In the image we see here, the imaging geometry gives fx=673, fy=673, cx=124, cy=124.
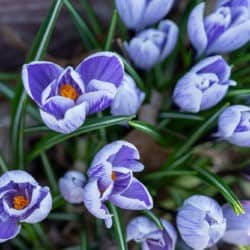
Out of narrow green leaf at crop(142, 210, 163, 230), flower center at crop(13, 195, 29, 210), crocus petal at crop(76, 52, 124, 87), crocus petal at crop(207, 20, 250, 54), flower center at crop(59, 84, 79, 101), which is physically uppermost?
crocus petal at crop(76, 52, 124, 87)

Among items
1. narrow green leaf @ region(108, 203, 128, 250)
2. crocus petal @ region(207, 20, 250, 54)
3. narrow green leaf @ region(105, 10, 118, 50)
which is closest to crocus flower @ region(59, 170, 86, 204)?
narrow green leaf @ region(108, 203, 128, 250)

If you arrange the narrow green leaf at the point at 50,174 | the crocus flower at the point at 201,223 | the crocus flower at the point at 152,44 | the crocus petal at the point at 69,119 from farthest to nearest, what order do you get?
the narrow green leaf at the point at 50,174 < the crocus flower at the point at 152,44 < the crocus flower at the point at 201,223 < the crocus petal at the point at 69,119

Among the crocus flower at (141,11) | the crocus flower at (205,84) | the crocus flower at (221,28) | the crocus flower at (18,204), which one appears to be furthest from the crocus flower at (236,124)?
the crocus flower at (18,204)

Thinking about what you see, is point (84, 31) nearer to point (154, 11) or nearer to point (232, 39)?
point (154, 11)

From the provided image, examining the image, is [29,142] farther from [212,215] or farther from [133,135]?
[212,215]

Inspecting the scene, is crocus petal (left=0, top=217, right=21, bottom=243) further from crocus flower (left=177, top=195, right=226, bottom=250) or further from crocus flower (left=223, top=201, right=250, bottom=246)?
crocus flower (left=223, top=201, right=250, bottom=246)

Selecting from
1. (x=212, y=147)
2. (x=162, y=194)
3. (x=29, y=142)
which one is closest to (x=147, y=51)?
(x=212, y=147)

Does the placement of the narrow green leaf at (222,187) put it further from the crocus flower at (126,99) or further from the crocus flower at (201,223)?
the crocus flower at (126,99)
